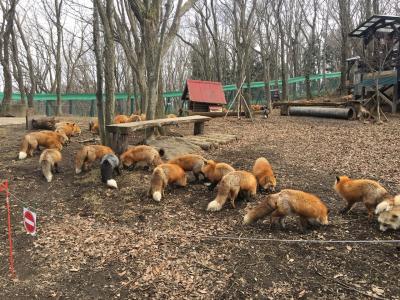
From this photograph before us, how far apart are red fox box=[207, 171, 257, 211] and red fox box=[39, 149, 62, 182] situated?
3710 millimetres

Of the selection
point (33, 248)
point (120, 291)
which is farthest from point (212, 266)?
point (33, 248)

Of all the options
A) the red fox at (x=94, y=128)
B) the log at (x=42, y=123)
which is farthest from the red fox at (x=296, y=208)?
the log at (x=42, y=123)

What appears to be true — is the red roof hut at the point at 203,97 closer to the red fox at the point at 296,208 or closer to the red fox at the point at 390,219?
the red fox at the point at 296,208

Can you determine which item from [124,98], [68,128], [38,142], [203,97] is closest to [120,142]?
[38,142]

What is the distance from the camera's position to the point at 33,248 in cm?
516

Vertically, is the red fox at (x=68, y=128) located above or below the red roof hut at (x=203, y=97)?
below

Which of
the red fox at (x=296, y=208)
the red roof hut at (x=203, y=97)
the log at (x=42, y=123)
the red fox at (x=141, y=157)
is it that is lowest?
the red fox at (x=296, y=208)

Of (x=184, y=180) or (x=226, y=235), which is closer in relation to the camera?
(x=226, y=235)

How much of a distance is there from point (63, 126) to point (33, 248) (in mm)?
7693

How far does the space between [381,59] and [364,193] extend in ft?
44.5

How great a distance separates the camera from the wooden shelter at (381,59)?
17781 millimetres

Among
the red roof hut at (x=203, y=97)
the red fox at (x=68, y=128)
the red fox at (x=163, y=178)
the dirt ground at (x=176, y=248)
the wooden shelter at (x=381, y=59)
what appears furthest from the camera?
the red roof hut at (x=203, y=97)

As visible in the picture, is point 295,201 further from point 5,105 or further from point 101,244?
point 5,105

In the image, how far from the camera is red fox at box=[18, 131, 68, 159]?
942 cm
